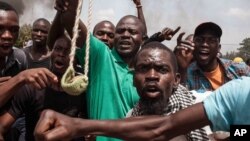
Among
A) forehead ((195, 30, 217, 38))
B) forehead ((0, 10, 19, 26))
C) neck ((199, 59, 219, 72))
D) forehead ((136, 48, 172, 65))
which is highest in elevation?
forehead ((0, 10, 19, 26))

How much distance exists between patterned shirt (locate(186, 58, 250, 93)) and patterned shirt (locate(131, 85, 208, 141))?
1.23 meters

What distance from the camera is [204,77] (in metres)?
3.79

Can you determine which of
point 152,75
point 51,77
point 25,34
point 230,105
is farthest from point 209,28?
point 25,34

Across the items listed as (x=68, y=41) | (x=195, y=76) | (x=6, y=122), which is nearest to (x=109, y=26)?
(x=195, y=76)

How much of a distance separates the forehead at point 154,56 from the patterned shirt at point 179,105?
0.19 metres

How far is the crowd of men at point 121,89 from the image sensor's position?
1812 millimetres

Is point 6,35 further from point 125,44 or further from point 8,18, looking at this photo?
point 125,44

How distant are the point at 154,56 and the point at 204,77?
54.6 inches

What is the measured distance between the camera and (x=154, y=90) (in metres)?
2.38

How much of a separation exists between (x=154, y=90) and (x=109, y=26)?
1932mm

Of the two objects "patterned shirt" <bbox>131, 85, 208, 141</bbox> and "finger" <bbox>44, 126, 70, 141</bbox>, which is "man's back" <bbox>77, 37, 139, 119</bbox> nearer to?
"patterned shirt" <bbox>131, 85, 208, 141</bbox>

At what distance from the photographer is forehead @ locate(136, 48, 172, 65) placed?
2.48 m

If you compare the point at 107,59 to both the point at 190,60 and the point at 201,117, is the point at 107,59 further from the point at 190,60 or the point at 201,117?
the point at 190,60

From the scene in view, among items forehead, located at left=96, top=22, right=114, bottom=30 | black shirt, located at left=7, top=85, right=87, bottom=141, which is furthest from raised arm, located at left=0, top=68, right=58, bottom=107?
forehead, located at left=96, top=22, right=114, bottom=30
